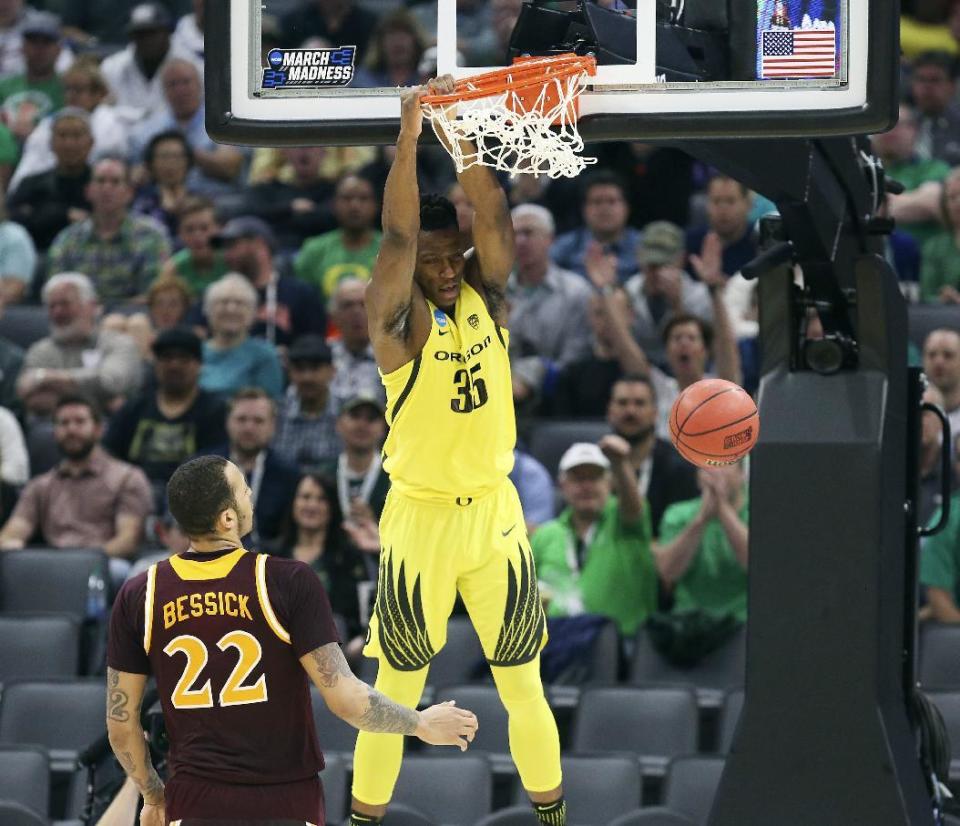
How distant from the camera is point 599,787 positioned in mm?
8086

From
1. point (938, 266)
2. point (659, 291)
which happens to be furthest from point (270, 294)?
point (938, 266)

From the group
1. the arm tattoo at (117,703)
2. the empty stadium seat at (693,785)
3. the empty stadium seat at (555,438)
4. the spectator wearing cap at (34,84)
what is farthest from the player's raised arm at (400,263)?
the spectator wearing cap at (34,84)

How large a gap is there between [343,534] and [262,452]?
890 millimetres

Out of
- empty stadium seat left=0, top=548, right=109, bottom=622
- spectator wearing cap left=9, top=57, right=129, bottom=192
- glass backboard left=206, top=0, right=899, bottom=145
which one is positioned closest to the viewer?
glass backboard left=206, top=0, right=899, bottom=145

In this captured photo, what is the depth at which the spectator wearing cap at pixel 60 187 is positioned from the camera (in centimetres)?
1305

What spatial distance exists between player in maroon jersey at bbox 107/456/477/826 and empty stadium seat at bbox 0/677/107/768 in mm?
3549

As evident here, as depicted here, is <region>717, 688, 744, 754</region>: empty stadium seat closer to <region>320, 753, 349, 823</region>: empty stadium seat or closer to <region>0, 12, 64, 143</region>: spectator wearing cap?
<region>320, 753, 349, 823</region>: empty stadium seat

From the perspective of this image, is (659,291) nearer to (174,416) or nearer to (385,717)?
(174,416)

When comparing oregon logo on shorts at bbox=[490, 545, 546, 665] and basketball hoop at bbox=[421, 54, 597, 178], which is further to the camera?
oregon logo on shorts at bbox=[490, 545, 546, 665]

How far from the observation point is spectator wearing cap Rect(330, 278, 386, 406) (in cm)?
1077

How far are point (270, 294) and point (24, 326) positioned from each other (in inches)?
66.6

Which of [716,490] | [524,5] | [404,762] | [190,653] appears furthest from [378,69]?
[190,653]

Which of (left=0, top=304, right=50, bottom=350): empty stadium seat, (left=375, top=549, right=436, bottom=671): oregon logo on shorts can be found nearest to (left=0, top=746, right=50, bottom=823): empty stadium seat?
(left=375, top=549, right=436, bottom=671): oregon logo on shorts

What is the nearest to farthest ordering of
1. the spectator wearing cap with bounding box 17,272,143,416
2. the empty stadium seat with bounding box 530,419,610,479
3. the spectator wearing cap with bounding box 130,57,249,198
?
the empty stadium seat with bounding box 530,419,610,479
the spectator wearing cap with bounding box 17,272,143,416
the spectator wearing cap with bounding box 130,57,249,198
